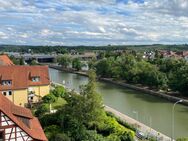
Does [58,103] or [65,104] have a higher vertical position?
[65,104]

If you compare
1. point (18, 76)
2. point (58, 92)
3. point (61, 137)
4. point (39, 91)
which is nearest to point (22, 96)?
point (18, 76)

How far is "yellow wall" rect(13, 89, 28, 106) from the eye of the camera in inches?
1240

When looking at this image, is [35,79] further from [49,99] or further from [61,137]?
[61,137]

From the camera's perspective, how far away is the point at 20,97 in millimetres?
31797

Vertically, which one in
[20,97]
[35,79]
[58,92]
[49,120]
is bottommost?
[49,120]

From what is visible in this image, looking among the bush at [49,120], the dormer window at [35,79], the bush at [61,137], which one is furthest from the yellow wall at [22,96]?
the bush at [61,137]

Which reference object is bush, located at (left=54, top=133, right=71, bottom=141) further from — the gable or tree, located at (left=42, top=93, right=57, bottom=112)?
tree, located at (left=42, top=93, right=57, bottom=112)

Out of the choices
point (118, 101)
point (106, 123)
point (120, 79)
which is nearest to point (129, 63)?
point (120, 79)

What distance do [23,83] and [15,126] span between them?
62.4 feet

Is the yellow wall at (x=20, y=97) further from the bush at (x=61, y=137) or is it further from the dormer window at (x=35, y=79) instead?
the bush at (x=61, y=137)

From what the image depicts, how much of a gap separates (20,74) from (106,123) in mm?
10795

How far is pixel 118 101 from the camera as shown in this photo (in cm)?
4472

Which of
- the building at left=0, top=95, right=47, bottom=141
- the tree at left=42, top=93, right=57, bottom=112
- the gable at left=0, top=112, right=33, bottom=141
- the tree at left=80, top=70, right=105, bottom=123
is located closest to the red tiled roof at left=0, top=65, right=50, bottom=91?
the tree at left=42, top=93, right=57, bottom=112

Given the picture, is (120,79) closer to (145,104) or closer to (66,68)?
(145,104)
